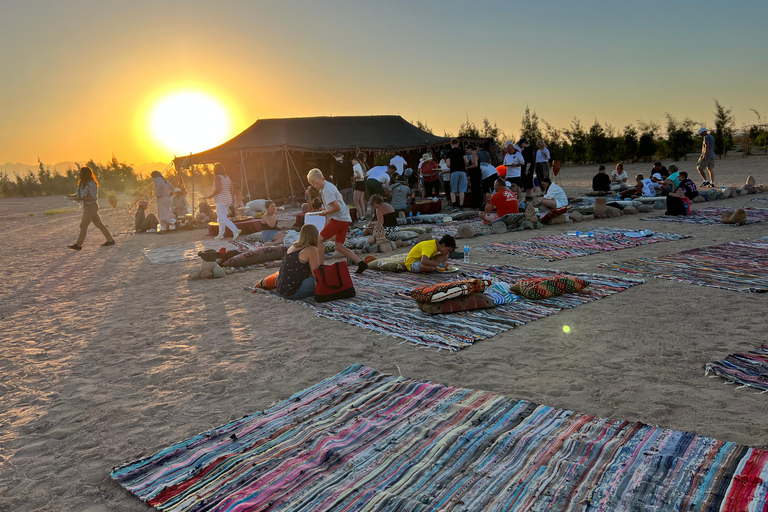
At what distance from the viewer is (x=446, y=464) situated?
8.77ft

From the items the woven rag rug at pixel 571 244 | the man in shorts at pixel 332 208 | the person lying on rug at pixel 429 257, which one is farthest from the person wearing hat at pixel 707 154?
the man in shorts at pixel 332 208

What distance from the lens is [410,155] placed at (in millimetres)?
28359

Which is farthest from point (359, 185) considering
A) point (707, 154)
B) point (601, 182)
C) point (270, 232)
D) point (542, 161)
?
point (707, 154)

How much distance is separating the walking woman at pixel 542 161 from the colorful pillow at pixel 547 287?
11588 millimetres

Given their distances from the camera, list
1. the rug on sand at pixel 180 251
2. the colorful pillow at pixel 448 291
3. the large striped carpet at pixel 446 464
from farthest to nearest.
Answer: the rug on sand at pixel 180 251
the colorful pillow at pixel 448 291
the large striped carpet at pixel 446 464

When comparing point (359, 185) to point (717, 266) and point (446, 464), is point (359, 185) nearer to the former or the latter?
point (717, 266)

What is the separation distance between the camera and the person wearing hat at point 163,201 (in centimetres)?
1477

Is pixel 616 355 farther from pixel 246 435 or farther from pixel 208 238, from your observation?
pixel 208 238

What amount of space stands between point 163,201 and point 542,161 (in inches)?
494

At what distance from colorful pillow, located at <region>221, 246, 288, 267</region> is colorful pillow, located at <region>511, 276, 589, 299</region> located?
16.8 feet

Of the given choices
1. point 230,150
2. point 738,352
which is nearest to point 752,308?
point 738,352

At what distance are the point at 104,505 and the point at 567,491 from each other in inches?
90.1

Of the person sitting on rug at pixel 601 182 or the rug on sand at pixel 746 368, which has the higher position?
the person sitting on rug at pixel 601 182

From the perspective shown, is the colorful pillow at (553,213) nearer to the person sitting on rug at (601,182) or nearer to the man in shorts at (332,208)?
the man in shorts at (332,208)
